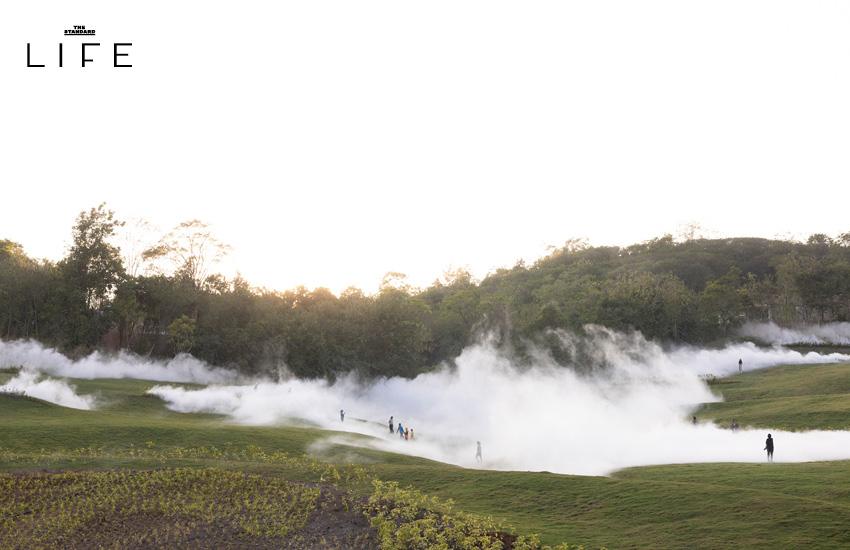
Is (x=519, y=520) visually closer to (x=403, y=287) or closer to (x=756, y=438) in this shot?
(x=756, y=438)

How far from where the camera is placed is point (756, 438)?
36469 mm

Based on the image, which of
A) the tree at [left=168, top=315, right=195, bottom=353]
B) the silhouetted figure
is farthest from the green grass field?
the tree at [left=168, top=315, right=195, bottom=353]

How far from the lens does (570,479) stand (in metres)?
23.2

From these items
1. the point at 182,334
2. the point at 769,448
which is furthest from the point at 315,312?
the point at 769,448

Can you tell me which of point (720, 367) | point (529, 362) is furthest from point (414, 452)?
point (720, 367)

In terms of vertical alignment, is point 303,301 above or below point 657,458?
above

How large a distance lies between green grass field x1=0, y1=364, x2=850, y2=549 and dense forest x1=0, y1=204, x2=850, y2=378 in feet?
64.9

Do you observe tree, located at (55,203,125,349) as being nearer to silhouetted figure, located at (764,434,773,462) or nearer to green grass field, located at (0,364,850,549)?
green grass field, located at (0,364,850,549)

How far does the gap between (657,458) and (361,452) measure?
15474mm

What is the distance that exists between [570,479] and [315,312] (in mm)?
50757

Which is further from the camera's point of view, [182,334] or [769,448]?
[182,334]

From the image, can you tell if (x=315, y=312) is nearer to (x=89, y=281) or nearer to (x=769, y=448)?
(x=89, y=281)

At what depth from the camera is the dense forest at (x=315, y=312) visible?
5981cm

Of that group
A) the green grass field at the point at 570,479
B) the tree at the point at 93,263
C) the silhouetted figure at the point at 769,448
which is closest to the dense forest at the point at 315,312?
the tree at the point at 93,263
